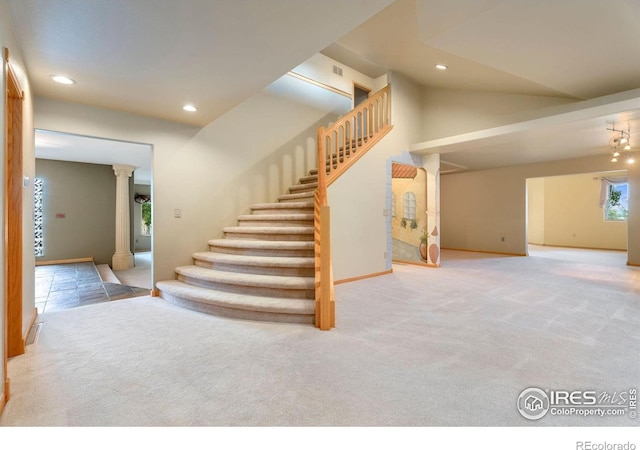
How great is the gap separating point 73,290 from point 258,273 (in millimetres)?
3140

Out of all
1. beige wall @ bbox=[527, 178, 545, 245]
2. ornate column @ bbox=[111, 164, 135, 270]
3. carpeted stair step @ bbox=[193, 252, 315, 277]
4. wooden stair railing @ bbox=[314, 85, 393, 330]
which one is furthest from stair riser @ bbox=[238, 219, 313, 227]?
beige wall @ bbox=[527, 178, 545, 245]

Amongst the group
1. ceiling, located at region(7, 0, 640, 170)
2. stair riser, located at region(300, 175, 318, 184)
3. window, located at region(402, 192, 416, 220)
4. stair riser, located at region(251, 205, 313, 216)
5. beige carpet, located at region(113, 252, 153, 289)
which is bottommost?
beige carpet, located at region(113, 252, 153, 289)

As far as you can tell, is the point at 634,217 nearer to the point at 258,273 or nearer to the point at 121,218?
the point at 258,273

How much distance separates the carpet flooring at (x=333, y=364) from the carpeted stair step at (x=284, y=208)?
174cm

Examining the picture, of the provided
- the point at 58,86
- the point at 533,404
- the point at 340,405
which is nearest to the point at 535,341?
the point at 533,404

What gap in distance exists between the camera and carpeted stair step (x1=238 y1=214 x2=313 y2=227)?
13.5 ft

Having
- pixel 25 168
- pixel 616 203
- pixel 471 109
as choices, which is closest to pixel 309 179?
pixel 471 109

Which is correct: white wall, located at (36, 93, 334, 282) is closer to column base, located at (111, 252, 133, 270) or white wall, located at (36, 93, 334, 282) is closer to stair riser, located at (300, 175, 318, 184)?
stair riser, located at (300, 175, 318, 184)

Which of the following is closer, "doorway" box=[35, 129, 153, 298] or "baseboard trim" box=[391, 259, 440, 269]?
"baseboard trim" box=[391, 259, 440, 269]

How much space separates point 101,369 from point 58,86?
280 centimetres

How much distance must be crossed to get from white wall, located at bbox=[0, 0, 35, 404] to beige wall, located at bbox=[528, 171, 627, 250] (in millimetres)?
12931

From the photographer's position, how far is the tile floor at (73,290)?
12.1ft

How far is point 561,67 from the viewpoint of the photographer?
3379mm

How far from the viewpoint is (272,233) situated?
13.3 ft
